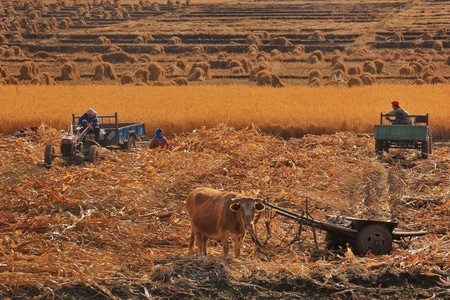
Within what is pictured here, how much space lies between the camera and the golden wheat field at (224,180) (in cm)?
1022

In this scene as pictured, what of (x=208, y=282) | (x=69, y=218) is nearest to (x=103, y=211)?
(x=69, y=218)

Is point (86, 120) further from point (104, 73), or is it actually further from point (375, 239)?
point (104, 73)

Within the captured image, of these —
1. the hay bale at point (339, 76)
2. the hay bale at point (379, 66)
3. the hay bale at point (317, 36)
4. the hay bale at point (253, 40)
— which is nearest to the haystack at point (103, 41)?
the hay bale at point (253, 40)

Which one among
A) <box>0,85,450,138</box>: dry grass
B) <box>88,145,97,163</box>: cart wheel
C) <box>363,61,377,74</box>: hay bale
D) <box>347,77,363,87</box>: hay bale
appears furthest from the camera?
<box>363,61,377,74</box>: hay bale

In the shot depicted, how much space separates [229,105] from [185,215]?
14684 mm

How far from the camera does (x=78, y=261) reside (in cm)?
1083

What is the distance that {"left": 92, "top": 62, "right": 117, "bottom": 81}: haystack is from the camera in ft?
136

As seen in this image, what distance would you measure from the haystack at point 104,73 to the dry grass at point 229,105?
299 inches

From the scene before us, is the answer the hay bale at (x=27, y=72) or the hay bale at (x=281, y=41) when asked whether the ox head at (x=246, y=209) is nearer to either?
the hay bale at (x=27, y=72)

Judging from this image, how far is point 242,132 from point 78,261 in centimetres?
1238

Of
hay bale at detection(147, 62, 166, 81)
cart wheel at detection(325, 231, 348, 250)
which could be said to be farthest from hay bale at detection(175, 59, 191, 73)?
cart wheel at detection(325, 231, 348, 250)

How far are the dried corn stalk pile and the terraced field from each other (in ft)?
59.7

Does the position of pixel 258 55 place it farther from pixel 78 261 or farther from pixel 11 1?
pixel 11 1

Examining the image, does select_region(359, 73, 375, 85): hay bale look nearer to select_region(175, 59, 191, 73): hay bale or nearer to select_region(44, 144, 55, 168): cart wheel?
select_region(175, 59, 191, 73): hay bale
